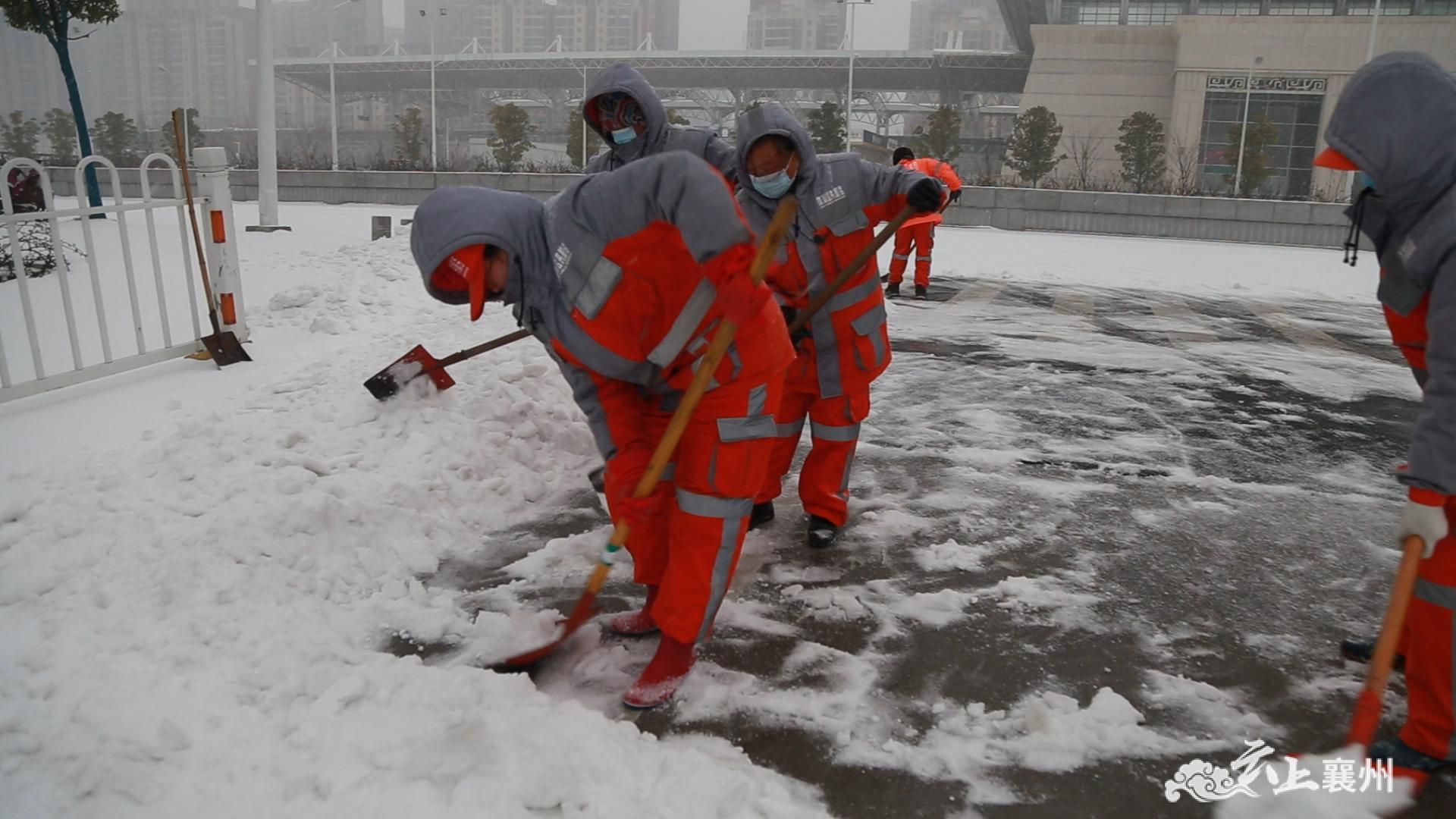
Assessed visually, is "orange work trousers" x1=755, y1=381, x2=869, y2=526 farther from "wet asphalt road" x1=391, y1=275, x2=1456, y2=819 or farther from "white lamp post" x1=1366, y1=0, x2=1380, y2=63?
"white lamp post" x1=1366, y1=0, x2=1380, y2=63

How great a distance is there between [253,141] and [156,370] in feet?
158

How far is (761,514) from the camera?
4.23 m

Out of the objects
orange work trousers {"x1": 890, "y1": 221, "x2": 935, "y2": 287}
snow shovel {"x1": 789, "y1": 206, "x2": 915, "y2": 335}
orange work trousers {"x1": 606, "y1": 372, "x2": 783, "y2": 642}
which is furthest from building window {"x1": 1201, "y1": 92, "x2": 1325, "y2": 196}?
orange work trousers {"x1": 606, "y1": 372, "x2": 783, "y2": 642}

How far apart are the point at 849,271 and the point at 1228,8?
125 feet

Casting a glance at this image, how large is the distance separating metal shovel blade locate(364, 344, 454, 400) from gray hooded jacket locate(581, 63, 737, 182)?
4.39 feet

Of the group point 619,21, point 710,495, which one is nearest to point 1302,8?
point 710,495

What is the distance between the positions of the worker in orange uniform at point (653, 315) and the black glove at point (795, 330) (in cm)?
93

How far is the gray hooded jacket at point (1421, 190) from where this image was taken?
233 centimetres

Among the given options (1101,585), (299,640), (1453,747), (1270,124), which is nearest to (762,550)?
(1101,585)

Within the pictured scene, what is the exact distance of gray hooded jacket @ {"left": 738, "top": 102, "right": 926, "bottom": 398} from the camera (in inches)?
145

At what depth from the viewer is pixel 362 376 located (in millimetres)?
5223

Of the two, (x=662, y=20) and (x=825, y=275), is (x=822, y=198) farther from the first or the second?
(x=662, y=20)

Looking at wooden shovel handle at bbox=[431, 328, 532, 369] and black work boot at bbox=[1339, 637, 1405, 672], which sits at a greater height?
wooden shovel handle at bbox=[431, 328, 532, 369]

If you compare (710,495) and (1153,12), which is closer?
(710,495)
